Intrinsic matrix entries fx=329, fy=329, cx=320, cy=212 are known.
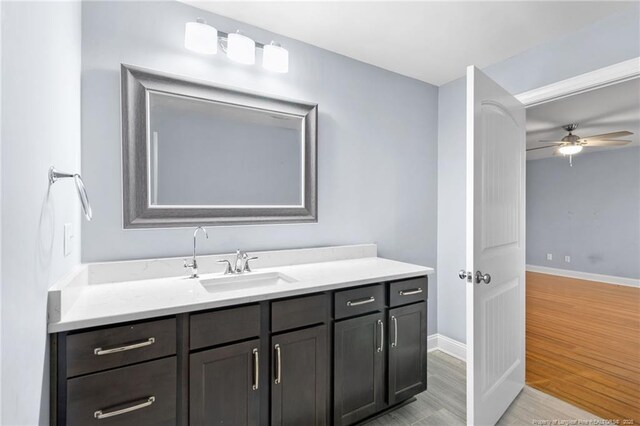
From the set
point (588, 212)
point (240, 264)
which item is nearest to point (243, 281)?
point (240, 264)

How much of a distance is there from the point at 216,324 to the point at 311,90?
1.67 metres

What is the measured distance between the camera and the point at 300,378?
62.8 inches

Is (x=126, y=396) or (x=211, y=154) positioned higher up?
(x=211, y=154)

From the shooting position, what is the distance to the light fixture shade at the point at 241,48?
188 cm

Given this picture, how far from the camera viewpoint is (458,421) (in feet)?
6.40

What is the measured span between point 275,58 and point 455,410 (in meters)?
2.45

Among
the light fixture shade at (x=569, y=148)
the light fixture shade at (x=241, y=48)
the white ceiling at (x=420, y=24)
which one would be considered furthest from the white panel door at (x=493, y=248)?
the light fixture shade at (x=569, y=148)

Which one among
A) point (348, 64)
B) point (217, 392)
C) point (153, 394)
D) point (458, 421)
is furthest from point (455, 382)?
point (348, 64)

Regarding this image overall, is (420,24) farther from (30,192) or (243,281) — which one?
(30,192)

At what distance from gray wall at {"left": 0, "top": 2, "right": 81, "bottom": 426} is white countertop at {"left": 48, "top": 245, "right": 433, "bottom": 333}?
0.45 ft

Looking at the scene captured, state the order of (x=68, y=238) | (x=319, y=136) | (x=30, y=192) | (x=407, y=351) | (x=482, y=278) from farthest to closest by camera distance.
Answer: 1. (x=319, y=136)
2. (x=407, y=351)
3. (x=482, y=278)
4. (x=68, y=238)
5. (x=30, y=192)

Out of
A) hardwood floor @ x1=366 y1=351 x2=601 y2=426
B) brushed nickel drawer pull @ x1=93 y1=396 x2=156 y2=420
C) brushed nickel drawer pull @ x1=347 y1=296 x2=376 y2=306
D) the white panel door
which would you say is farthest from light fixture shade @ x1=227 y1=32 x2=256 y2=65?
hardwood floor @ x1=366 y1=351 x2=601 y2=426

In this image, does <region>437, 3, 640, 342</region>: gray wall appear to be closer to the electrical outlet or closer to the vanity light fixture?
the vanity light fixture

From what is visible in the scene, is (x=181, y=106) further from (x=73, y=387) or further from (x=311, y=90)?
(x=73, y=387)
